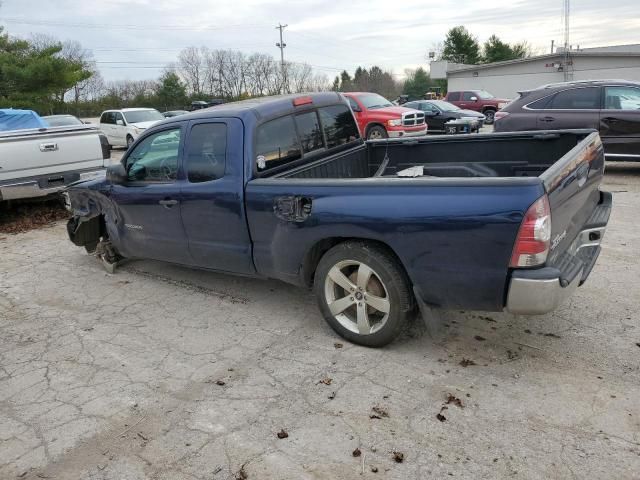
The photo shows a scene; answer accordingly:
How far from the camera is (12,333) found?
14.9 ft

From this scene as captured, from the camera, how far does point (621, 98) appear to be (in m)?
9.30

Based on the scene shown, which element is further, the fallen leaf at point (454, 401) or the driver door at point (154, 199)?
the driver door at point (154, 199)

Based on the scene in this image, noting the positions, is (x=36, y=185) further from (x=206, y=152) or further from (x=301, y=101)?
(x=301, y=101)

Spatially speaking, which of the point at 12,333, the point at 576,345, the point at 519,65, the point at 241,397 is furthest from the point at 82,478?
the point at 519,65

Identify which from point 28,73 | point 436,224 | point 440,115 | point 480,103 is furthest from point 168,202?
point 480,103

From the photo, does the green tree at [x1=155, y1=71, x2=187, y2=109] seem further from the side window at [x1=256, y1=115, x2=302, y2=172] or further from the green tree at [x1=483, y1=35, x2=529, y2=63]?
the side window at [x1=256, y1=115, x2=302, y2=172]

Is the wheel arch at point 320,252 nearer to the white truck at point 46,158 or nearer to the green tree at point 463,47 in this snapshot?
the white truck at point 46,158

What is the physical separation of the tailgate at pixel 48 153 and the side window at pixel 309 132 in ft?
15.9

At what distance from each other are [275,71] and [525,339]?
71849mm

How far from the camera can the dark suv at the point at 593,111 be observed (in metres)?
9.19

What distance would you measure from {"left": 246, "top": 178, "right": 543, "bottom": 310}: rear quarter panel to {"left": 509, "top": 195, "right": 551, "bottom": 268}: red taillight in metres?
0.04

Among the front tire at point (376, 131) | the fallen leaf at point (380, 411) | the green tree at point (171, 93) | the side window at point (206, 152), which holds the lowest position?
the fallen leaf at point (380, 411)

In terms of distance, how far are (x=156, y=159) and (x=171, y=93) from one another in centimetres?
5481

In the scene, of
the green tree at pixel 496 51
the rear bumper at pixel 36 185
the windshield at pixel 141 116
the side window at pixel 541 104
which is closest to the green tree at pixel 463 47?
the green tree at pixel 496 51
